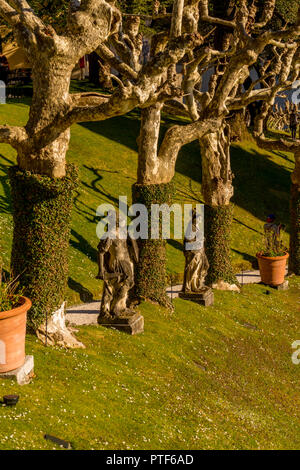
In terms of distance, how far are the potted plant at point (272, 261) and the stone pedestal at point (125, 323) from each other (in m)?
9.24

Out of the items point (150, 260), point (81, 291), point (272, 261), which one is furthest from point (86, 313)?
point (272, 261)

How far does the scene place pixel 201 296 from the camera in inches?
790

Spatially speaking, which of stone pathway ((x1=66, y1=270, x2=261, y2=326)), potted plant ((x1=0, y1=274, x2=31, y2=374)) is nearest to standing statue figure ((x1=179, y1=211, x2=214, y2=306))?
stone pathway ((x1=66, y1=270, x2=261, y2=326))

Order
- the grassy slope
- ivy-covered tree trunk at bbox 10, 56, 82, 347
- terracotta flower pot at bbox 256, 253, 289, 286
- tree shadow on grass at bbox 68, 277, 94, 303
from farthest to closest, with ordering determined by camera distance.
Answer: terracotta flower pot at bbox 256, 253, 289, 286 < the grassy slope < tree shadow on grass at bbox 68, 277, 94, 303 < ivy-covered tree trunk at bbox 10, 56, 82, 347

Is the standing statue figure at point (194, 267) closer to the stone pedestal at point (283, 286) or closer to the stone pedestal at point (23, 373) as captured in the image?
the stone pedestal at point (283, 286)

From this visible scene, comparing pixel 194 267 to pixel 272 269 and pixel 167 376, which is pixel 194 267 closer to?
pixel 272 269

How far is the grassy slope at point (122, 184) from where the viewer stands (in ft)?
73.2

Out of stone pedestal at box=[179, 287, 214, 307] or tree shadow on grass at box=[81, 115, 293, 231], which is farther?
tree shadow on grass at box=[81, 115, 293, 231]

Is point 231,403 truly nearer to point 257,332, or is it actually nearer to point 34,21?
point 257,332

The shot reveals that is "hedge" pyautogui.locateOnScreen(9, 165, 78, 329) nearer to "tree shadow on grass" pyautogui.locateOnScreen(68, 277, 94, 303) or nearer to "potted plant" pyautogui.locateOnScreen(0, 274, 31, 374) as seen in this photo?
"potted plant" pyautogui.locateOnScreen(0, 274, 31, 374)

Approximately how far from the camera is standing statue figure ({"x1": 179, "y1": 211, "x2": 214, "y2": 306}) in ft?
64.3

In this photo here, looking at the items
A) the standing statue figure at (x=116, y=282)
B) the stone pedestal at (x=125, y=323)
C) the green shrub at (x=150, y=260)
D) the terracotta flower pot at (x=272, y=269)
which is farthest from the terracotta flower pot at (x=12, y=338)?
the terracotta flower pot at (x=272, y=269)

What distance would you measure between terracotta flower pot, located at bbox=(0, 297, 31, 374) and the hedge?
2321mm
